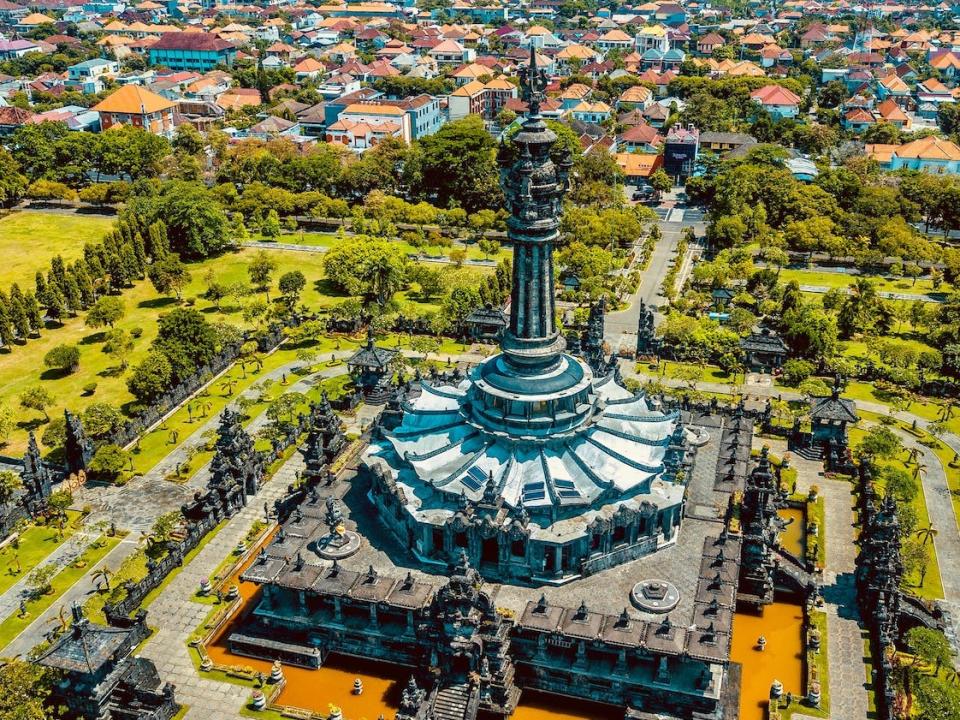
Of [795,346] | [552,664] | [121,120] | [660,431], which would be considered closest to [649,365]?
[795,346]

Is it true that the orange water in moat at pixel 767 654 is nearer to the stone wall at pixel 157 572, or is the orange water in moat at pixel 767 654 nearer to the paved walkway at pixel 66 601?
the stone wall at pixel 157 572

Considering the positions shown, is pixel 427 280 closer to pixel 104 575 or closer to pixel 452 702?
pixel 104 575

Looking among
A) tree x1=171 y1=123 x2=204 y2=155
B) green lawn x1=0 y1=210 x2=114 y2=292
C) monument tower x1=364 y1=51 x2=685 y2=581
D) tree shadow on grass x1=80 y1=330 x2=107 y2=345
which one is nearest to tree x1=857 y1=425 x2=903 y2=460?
monument tower x1=364 y1=51 x2=685 y2=581

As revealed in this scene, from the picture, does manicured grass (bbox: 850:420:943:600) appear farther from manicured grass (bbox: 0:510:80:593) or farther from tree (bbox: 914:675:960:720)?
manicured grass (bbox: 0:510:80:593)

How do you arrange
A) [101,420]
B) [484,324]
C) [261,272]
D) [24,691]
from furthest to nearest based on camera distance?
[261,272] < [484,324] < [101,420] < [24,691]

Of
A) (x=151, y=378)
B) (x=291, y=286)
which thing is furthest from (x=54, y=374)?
(x=291, y=286)

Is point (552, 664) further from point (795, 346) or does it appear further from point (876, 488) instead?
point (795, 346)
